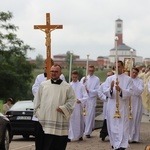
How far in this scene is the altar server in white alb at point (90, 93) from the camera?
2098cm

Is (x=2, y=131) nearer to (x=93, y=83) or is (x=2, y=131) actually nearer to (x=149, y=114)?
(x=93, y=83)

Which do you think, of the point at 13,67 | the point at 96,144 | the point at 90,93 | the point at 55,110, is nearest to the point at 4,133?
the point at 96,144

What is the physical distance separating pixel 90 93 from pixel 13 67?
139 feet

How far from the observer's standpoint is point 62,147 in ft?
39.7

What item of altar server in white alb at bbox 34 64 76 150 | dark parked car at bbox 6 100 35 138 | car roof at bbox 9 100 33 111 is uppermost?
altar server in white alb at bbox 34 64 76 150

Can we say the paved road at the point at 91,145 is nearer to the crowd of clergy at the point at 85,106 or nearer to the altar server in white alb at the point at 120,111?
the crowd of clergy at the point at 85,106

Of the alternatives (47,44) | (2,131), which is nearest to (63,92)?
(47,44)

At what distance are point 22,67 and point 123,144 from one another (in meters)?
48.3

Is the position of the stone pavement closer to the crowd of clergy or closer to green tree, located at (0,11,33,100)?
the crowd of clergy

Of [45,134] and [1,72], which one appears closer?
[45,134]

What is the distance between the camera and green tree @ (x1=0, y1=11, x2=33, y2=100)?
62.1m

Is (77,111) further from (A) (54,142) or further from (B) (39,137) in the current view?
(A) (54,142)

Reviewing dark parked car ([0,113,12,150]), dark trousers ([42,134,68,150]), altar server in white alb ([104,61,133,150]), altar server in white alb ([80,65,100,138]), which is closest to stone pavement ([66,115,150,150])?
altar server in white alb ([80,65,100,138])

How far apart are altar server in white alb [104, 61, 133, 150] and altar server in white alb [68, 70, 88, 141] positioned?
11.1ft
